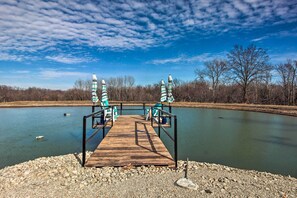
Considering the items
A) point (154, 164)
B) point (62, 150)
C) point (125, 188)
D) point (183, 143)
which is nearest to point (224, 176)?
point (154, 164)

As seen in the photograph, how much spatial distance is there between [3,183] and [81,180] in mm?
1408

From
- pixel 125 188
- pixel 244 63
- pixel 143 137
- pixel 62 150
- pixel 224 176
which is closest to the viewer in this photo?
pixel 125 188

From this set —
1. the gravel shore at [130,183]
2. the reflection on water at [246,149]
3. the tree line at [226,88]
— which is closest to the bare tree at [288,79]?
the tree line at [226,88]

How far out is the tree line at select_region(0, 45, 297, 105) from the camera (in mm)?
25375

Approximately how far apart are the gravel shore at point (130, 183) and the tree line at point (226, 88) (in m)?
24.3

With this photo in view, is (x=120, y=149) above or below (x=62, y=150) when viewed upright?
above

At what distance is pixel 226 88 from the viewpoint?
29.7m

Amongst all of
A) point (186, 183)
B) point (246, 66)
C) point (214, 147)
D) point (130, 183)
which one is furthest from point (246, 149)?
point (246, 66)

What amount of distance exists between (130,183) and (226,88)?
29.6 metres

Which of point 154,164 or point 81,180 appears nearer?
point 81,180

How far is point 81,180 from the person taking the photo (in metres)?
3.31

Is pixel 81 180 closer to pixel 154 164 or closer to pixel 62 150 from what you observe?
pixel 154 164

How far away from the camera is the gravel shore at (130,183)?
115 inches

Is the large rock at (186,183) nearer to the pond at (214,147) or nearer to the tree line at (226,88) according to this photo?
the pond at (214,147)
